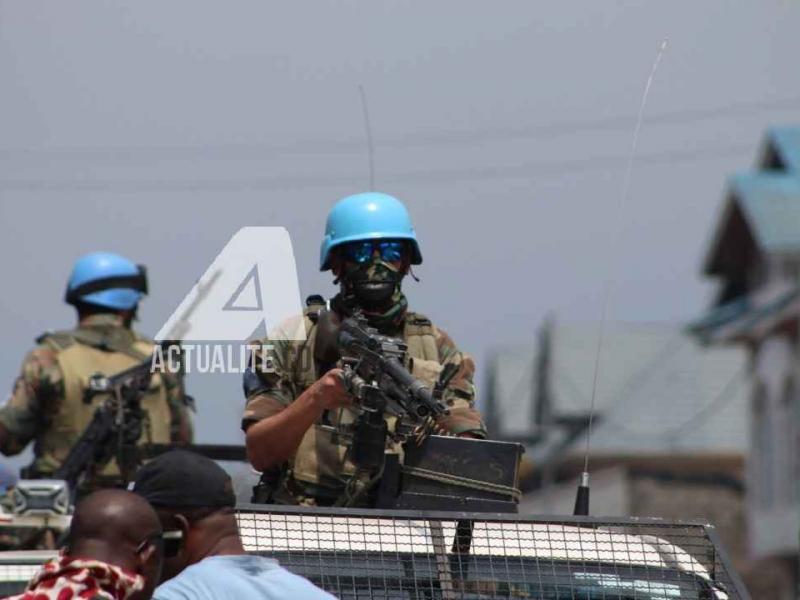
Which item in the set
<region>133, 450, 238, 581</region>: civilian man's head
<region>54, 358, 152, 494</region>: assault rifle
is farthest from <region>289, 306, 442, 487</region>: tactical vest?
<region>54, 358, 152, 494</region>: assault rifle

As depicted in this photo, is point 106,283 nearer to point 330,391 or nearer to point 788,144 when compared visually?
point 330,391

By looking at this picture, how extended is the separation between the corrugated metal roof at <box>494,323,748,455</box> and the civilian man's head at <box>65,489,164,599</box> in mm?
53346

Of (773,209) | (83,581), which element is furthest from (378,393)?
(773,209)

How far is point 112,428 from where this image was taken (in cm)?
1081

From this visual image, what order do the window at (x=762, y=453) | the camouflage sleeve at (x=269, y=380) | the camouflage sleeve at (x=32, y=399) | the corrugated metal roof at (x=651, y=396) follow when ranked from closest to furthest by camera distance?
the camouflage sleeve at (x=269, y=380), the camouflage sleeve at (x=32, y=399), the window at (x=762, y=453), the corrugated metal roof at (x=651, y=396)

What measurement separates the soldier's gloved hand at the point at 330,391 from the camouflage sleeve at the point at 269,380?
39 centimetres

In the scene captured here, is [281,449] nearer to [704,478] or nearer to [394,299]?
[394,299]

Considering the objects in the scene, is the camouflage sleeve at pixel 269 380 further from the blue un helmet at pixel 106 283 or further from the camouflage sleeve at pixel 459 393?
the blue un helmet at pixel 106 283

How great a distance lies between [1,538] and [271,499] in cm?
149

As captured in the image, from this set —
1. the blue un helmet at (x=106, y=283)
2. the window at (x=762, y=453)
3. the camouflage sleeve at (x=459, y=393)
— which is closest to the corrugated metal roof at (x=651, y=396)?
the window at (x=762, y=453)

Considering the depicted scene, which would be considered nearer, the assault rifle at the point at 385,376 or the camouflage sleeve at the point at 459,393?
the assault rifle at the point at 385,376

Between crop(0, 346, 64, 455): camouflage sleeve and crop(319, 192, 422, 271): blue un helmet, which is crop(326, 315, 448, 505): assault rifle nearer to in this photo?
crop(319, 192, 422, 271): blue un helmet

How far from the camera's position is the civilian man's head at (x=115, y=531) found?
473 centimetres

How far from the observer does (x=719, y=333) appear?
178 feet
